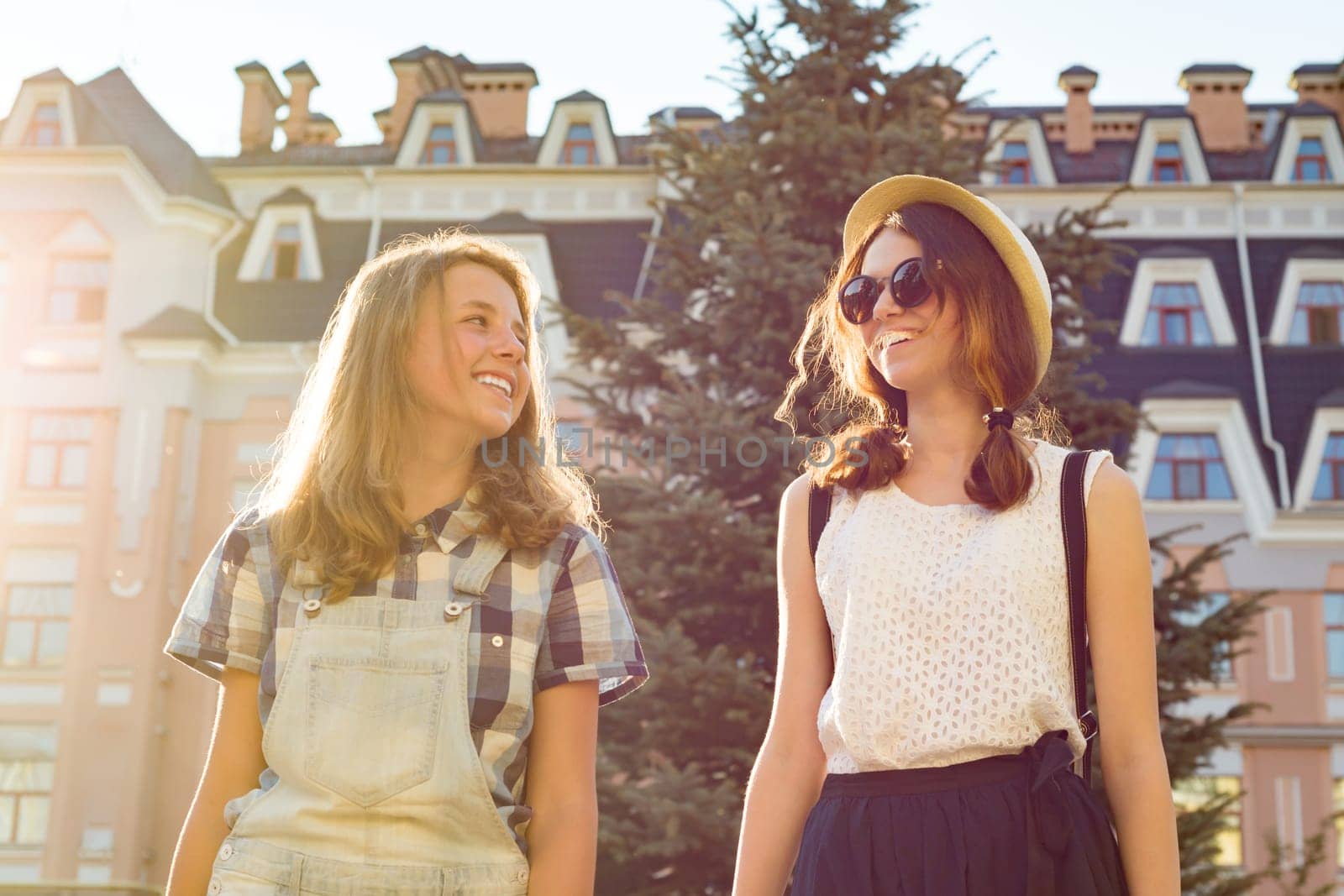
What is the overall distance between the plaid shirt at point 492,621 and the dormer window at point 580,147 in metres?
19.7

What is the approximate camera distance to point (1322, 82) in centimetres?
2352

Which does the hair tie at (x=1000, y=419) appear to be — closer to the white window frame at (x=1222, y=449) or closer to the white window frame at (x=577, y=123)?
the white window frame at (x=1222, y=449)

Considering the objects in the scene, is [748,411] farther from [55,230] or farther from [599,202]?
[55,230]

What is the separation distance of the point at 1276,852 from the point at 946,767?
10024 millimetres

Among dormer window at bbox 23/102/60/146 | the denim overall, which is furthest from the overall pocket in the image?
dormer window at bbox 23/102/60/146

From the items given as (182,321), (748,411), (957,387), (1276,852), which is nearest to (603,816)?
(748,411)

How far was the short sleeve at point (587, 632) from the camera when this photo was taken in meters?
2.35

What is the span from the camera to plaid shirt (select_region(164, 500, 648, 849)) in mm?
2273

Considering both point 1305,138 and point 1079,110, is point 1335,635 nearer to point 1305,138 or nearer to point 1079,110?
point 1305,138

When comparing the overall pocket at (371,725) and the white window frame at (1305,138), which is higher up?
the white window frame at (1305,138)

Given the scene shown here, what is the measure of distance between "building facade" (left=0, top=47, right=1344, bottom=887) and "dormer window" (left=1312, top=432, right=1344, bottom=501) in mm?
55

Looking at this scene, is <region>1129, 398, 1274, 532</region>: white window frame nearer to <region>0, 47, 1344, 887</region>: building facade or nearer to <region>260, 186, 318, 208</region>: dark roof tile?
<region>0, 47, 1344, 887</region>: building facade

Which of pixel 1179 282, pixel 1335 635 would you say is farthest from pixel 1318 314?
pixel 1335 635

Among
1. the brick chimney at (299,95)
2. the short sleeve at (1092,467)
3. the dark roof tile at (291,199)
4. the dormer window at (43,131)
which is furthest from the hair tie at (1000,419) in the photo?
the brick chimney at (299,95)
